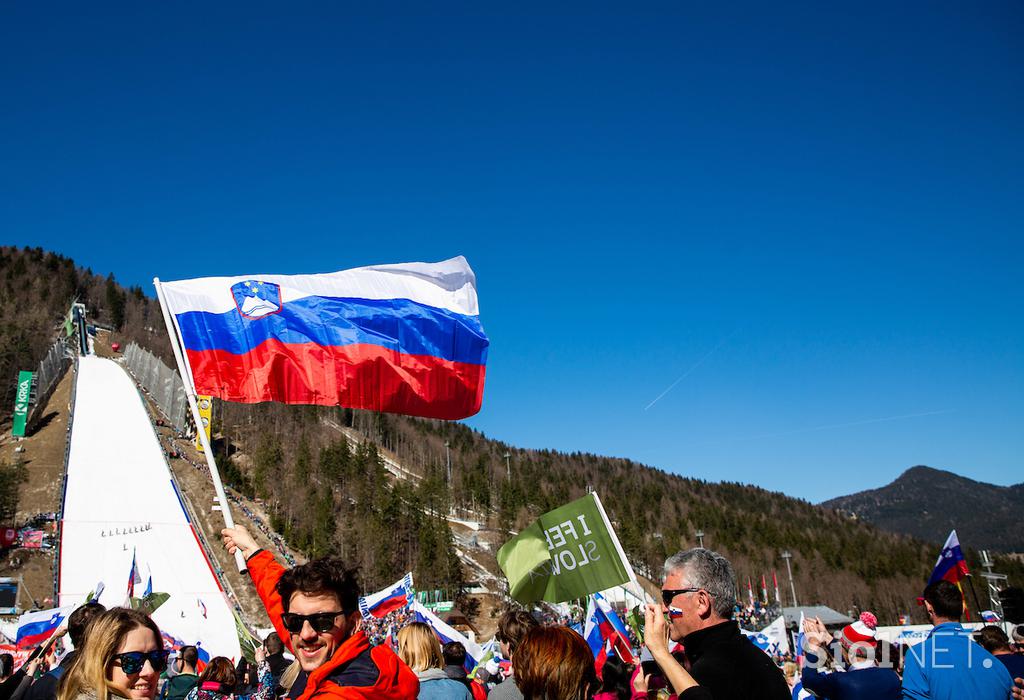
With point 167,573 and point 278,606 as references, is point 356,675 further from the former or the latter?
point 167,573

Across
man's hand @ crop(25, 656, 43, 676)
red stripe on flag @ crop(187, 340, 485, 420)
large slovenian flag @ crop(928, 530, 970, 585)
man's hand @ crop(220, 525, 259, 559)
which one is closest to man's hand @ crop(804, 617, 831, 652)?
man's hand @ crop(220, 525, 259, 559)

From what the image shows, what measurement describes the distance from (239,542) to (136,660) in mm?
1244

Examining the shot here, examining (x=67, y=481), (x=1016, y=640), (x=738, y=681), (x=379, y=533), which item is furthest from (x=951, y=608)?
(x=379, y=533)

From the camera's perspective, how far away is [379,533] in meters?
71.8

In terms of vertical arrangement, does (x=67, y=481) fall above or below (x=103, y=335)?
below

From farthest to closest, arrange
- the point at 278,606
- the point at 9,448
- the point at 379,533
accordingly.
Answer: the point at 379,533 → the point at 9,448 → the point at 278,606

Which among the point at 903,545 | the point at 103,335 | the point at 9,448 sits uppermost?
the point at 103,335

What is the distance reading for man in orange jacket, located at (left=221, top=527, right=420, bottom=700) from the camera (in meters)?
2.92

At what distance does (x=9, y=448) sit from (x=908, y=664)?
7990 centimetres

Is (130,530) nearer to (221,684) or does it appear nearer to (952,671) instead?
(221,684)

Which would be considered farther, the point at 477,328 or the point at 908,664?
the point at 477,328

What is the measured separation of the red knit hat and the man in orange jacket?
12.0 feet

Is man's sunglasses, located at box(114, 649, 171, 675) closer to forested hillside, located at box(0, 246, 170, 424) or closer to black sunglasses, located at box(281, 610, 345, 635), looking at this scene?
black sunglasses, located at box(281, 610, 345, 635)

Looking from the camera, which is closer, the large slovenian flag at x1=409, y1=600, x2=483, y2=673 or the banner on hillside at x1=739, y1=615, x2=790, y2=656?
the large slovenian flag at x1=409, y1=600, x2=483, y2=673
